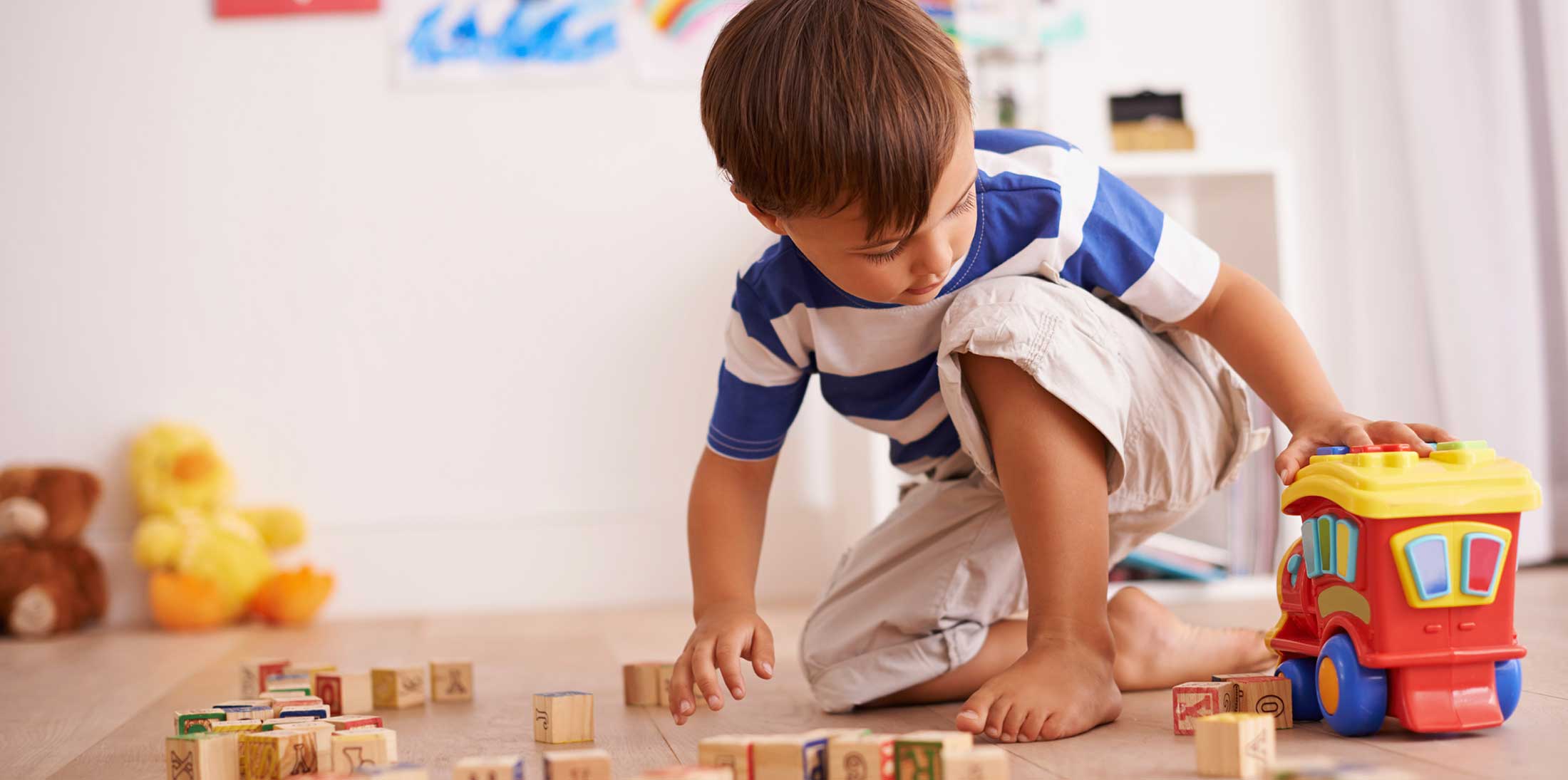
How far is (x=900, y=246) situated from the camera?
80cm

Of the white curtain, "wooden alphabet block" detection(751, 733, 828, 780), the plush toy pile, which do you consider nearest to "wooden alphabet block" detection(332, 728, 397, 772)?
"wooden alphabet block" detection(751, 733, 828, 780)

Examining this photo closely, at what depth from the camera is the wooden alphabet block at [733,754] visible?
650 mm

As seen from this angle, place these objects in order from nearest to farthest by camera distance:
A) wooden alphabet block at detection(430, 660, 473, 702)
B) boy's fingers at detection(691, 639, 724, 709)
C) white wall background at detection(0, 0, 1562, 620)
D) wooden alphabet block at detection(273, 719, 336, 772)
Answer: wooden alphabet block at detection(273, 719, 336, 772) < boy's fingers at detection(691, 639, 724, 709) < wooden alphabet block at detection(430, 660, 473, 702) < white wall background at detection(0, 0, 1562, 620)

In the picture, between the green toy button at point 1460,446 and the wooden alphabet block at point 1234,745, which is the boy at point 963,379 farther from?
the wooden alphabet block at point 1234,745

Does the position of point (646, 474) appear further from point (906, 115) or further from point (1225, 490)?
point (906, 115)

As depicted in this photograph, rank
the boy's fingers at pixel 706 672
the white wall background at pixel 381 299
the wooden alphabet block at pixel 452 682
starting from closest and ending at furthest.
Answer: the boy's fingers at pixel 706 672 < the wooden alphabet block at pixel 452 682 < the white wall background at pixel 381 299

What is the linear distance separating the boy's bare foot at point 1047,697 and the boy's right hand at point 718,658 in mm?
139

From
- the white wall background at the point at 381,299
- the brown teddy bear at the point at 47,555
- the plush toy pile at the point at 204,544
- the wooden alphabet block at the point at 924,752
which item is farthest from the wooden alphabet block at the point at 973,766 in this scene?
the brown teddy bear at the point at 47,555

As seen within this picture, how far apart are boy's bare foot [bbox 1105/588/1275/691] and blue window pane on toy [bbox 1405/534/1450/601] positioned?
27 centimetres

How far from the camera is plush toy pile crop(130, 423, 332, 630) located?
1.82 metres

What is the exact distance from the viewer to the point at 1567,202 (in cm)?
185

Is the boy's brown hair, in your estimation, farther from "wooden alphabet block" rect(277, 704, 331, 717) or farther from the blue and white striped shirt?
"wooden alphabet block" rect(277, 704, 331, 717)

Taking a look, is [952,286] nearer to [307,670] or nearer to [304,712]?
[304,712]

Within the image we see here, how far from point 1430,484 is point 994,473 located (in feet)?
0.98
